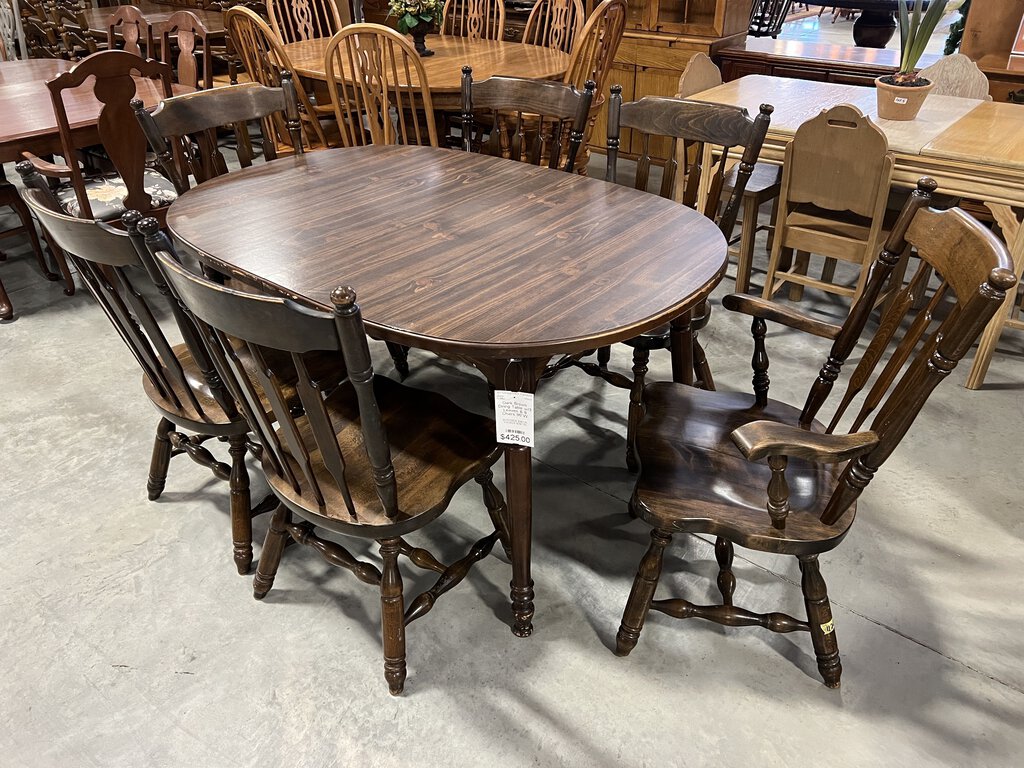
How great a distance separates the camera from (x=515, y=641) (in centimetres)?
169

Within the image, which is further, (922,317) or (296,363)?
(922,317)

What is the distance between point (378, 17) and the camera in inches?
233

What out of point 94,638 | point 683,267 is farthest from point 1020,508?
point 94,638

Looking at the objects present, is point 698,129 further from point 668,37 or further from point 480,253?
point 668,37

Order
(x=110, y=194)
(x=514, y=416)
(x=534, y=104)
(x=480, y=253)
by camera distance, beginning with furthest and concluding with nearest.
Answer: (x=110, y=194)
(x=534, y=104)
(x=480, y=253)
(x=514, y=416)

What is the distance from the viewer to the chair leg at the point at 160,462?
6.63 feet

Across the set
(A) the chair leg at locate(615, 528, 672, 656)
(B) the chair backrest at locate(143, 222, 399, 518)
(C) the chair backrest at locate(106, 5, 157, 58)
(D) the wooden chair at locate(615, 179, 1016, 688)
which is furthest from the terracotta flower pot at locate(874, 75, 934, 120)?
(C) the chair backrest at locate(106, 5, 157, 58)

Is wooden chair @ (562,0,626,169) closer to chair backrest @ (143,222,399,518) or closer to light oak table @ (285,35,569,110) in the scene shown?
light oak table @ (285,35,569,110)

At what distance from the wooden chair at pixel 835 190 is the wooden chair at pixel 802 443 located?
3.40ft

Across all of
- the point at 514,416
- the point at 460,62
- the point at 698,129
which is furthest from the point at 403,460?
the point at 460,62

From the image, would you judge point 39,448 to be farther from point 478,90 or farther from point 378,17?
point 378,17

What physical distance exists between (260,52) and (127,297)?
2.18 meters

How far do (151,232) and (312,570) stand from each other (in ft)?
3.35

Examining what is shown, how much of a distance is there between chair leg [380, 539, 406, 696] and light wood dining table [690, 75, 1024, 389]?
2035 mm
